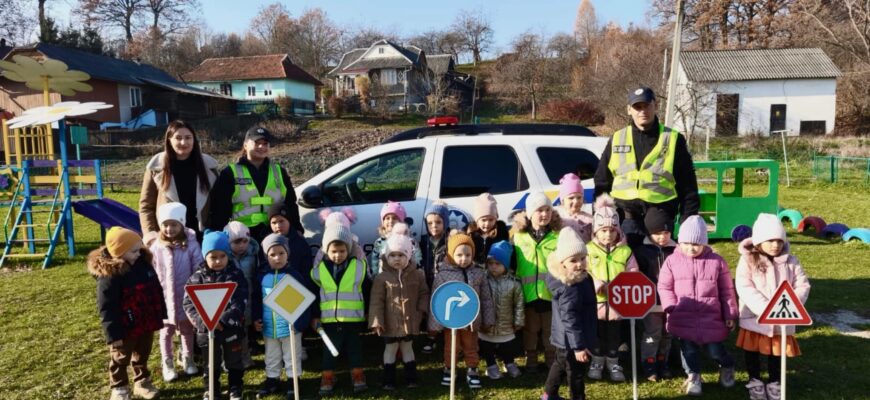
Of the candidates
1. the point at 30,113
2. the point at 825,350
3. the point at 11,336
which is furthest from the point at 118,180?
the point at 825,350

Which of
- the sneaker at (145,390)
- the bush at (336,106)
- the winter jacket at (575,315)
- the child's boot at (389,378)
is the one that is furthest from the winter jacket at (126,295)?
the bush at (336,106)

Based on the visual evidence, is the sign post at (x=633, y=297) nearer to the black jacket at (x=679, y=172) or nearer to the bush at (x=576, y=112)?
the black jacket at (x=679, y=172)

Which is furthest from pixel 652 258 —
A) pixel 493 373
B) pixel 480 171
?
pixel 480 171

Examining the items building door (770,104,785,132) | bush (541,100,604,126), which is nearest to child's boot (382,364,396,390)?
building door (770,104,785,132)

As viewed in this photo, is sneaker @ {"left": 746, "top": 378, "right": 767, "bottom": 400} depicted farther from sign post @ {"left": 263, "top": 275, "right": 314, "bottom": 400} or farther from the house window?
the house window

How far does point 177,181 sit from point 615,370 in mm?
4042

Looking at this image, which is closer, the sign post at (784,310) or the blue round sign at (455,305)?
the sign post at (784,310)

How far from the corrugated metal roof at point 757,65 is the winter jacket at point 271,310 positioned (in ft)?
105

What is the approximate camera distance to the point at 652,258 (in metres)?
4.62

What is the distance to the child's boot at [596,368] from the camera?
4605 mm

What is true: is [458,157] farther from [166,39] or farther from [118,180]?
[166,39]

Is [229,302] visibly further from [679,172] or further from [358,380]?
[679,172]

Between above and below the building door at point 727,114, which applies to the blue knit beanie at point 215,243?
below

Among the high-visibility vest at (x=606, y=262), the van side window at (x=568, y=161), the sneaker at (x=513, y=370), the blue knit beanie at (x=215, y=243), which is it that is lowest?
the sneaker at (x=513, y=370)
